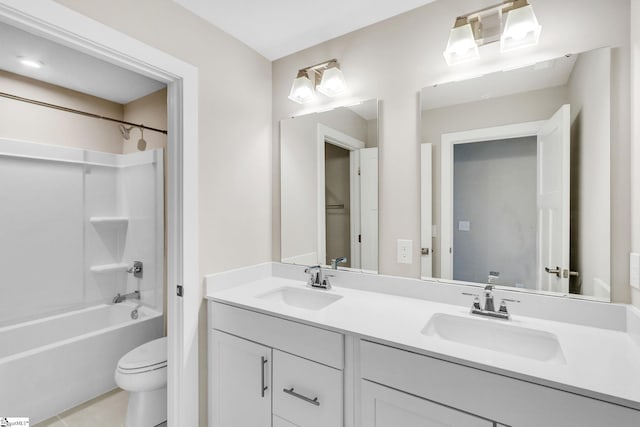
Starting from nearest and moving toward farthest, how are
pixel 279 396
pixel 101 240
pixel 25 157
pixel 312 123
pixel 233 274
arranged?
pixel 279 396 < pixel 233 274 < pixel 312 123 < pixel 25 157 < pixel 101 240

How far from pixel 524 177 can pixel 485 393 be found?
0.92 metres

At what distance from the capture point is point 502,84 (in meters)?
1.33

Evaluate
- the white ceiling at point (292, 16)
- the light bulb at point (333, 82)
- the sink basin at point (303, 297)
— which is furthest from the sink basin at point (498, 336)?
the white ceiling at point (292, 16)

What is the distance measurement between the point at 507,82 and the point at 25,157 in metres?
3.20

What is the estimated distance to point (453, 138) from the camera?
1474 mm

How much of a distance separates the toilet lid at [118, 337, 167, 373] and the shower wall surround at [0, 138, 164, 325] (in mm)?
596

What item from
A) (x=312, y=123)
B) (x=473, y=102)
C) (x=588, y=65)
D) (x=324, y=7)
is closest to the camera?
(x=588, y=65)

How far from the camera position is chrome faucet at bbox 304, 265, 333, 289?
1709 mm

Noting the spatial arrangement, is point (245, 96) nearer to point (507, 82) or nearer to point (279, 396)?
point (507, 82)

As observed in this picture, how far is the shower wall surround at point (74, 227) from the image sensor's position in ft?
7.25

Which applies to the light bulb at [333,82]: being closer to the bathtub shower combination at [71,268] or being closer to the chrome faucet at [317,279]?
the chrome faucet at [317,279]

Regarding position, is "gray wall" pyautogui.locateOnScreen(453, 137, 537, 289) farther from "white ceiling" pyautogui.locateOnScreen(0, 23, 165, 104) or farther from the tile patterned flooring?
"white ceiling" pyautogui.locateOnScreen(0, 23, 165, 104)

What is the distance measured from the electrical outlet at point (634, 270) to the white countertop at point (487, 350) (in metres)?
0.19

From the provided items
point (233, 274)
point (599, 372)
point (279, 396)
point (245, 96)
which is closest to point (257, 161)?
point (245, 96)
